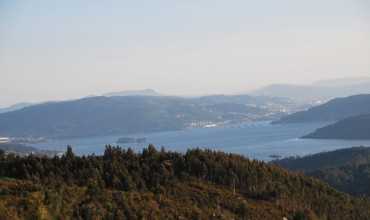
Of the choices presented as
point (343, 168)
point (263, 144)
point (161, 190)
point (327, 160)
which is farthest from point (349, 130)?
point (161, 190)

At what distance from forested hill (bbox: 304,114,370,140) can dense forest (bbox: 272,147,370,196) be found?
1742 inches

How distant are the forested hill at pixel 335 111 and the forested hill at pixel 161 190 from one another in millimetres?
134353

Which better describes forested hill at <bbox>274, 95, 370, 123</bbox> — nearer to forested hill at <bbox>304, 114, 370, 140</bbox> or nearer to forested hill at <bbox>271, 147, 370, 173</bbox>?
forested hill at <bbox>304, 114, 370, 140</bbox>

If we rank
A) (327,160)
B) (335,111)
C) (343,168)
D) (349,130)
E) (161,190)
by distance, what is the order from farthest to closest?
1. (335,111)
2. (349,130)
3. (327,160)
4. (343,168)
5. (161,190)

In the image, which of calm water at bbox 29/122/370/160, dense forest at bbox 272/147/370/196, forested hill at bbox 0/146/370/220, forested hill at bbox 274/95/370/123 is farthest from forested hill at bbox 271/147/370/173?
forested hill at bbox 274/95/370/123

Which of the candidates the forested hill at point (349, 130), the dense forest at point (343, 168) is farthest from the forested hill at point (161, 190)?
the forested hill at point (349, 130)

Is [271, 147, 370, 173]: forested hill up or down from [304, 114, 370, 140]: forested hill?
down

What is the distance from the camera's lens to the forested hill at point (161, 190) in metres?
15.9

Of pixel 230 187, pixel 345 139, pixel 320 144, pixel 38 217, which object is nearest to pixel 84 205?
pixel 38 217

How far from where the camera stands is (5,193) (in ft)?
53.5

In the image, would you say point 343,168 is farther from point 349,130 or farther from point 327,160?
point 349,130

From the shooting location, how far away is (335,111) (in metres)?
166

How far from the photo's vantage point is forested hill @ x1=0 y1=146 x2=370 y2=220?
15898 millimetres

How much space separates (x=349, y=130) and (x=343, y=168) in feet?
214
